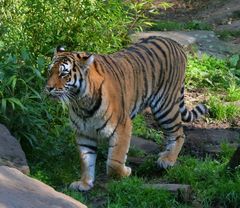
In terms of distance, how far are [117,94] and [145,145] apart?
4.10ft

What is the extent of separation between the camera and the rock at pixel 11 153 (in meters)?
5.40

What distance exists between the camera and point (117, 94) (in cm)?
585

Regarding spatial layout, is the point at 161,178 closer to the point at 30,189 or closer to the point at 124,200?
the point at 124,200

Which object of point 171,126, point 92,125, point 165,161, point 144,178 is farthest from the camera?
point 171,126

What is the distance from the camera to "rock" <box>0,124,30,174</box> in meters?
5.40

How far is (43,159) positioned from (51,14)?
185 centimetres

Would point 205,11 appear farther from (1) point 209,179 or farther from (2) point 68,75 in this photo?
(2) point 68,75

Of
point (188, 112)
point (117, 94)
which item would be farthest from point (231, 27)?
point (117, 94)

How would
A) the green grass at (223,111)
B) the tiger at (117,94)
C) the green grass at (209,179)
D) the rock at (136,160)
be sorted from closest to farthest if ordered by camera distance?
the green grass at (209,179) → the tiger at (117,94) → the rock at (136,160) → the green grass at (223,111)

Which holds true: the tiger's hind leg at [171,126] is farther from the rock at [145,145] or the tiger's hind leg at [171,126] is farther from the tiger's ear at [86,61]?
the tiger's ear at [86,61]

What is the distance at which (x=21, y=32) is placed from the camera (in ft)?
23.4

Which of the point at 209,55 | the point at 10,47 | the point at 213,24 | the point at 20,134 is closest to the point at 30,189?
the point at 20,134

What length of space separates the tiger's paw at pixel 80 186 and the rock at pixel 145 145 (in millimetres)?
1122

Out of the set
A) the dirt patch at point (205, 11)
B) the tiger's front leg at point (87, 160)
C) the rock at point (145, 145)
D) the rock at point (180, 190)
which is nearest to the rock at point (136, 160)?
the rock at point (145, 145)
